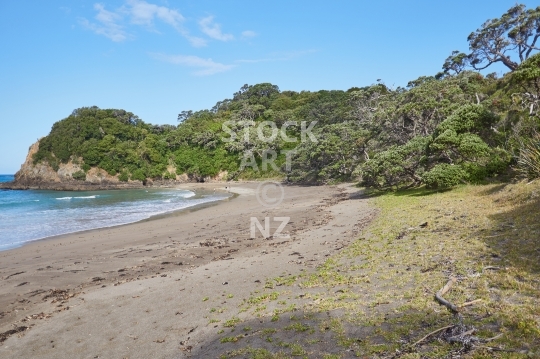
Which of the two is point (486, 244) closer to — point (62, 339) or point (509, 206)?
point (509, 206)

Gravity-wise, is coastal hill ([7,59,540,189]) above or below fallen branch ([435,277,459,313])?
above

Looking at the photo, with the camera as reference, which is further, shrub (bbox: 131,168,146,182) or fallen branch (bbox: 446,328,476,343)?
shrub (bbox: 131,168,146,182)

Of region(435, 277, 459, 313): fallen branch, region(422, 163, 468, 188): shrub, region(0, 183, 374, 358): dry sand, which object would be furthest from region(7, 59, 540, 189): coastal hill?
region(435, 277, 459, 313): fallen branch

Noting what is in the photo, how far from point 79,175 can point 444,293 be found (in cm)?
7782

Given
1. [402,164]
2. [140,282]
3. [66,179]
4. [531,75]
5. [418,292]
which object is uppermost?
[531,75]

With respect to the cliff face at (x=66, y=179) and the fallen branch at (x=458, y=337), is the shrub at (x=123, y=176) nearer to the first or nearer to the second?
the cliff face at (x=66, y=179)

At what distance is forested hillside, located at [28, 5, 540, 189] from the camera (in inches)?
679

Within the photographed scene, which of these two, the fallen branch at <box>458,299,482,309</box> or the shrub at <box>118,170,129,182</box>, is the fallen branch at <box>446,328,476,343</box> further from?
the shrub at <box>118,170,129,182</box>

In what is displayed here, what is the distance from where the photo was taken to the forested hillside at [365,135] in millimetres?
17234

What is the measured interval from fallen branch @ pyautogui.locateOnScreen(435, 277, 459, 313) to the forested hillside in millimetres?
9648

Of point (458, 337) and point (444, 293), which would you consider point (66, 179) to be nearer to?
point (444, 293)

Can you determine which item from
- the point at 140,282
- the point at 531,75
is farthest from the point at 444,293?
the point at 531,75

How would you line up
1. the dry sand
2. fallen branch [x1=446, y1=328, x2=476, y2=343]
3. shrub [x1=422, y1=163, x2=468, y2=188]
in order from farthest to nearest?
shrub [x1=422, y1=163, x2=468, y2=188]
the dry sand
fallen branch [x1=446, y1=328, x2=476, y2=343]

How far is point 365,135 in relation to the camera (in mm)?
32688
